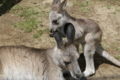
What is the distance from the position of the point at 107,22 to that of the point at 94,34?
2.55 m

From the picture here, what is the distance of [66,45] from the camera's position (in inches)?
165

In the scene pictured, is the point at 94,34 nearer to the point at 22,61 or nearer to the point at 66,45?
the point at 66,45

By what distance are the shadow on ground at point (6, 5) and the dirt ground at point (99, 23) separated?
188mm

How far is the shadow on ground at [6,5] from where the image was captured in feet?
27.7

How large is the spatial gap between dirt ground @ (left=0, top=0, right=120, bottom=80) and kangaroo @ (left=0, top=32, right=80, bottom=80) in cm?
125

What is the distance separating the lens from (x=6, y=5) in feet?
29.1

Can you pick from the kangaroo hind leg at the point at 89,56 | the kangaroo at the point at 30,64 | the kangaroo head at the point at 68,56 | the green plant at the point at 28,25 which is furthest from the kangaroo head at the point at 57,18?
the green plant at the point at 28,25

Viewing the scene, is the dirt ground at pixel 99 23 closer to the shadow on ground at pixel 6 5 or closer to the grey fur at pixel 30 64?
the shadow on ground at pixel 6 5

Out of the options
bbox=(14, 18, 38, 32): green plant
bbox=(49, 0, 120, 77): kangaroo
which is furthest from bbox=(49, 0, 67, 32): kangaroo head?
bbox=(14, 18, 38, 32): green plant

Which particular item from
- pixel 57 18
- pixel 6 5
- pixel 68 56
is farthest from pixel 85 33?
pixel 6 5

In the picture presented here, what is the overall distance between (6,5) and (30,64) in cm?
494

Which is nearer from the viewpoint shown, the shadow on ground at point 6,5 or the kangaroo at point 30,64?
the kangaroo at point 30,64

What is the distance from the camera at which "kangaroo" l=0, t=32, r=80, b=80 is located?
4.41m

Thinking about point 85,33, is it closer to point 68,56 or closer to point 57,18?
point 57,18
